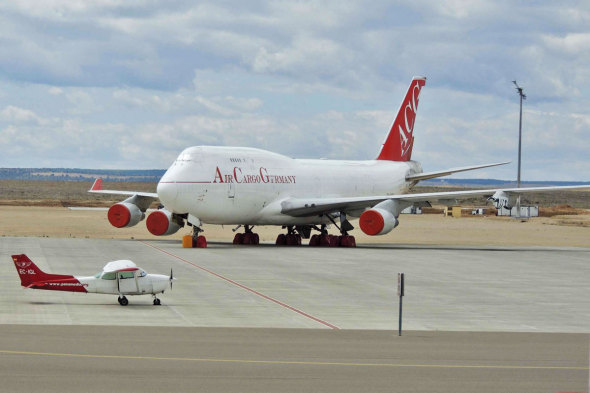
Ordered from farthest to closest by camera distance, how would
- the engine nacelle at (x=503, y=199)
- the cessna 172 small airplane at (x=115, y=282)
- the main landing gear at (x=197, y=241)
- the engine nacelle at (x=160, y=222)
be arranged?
the engine nacelle at (x=160, y=222) < the engine nacelle at (x=503, y=199) < the main landing gear at (x=197, y=241) < the cessna 172 small airplane at (x=115, y=282)

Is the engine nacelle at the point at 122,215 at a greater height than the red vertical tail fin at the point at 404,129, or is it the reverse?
the red vertical tail fin at the point at 404,129

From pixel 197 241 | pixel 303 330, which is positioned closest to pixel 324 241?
pixel 197 241

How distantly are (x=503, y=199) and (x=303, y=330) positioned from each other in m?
31.1

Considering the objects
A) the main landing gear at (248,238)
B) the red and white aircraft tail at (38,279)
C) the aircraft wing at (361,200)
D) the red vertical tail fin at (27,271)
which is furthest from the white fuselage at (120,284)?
the main landing gear at (248,238)

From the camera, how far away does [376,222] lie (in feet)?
162

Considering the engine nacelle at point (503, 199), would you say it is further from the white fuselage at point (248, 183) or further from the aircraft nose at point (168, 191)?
the aircraft nose at point (168, 191)

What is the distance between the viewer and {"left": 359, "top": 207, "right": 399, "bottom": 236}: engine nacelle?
49219mm

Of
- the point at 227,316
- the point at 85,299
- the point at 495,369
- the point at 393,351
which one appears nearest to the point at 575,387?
the point at 495,369

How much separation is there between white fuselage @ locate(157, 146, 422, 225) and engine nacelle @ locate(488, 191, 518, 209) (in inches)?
374

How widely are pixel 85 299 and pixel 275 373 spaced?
37.6 feet

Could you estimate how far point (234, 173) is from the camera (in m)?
50.4

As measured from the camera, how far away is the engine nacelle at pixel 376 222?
49.2 m

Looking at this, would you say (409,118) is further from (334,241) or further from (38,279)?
(38,279)

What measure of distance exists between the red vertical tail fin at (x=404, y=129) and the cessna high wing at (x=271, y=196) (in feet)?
11.8
